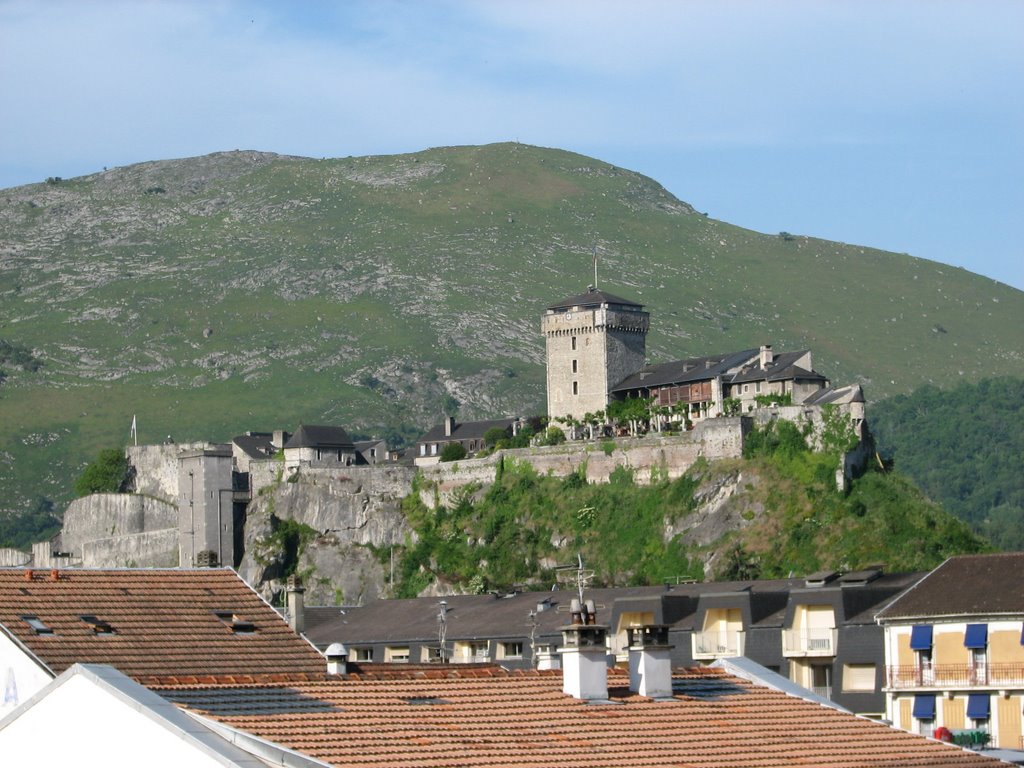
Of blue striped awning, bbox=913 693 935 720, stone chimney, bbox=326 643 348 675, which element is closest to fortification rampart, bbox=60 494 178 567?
blue striped awning, bbox=913 693 935 720

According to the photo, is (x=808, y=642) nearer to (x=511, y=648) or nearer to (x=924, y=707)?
(x=924, y=707)

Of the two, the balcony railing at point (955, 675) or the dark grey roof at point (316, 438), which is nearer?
the balcony railing at point (955, 675)

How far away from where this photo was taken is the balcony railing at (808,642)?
56969 mm

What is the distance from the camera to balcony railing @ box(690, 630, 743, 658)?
195ft

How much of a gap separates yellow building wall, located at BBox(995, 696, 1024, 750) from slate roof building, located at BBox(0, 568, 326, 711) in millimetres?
19323

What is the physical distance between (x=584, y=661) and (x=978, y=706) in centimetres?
2839

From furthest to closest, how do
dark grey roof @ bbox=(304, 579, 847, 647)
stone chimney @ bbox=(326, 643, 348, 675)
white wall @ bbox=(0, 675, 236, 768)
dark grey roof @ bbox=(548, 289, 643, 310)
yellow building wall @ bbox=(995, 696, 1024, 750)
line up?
dark grey roof @ bbox=(548, 289, 643, 310), dark grey roof @ bbox=(304, 579, 847, 647), yellow building wall @ bbox=(995, 696, 1024, 750), stone chimney @ bbox=(326, 643, 348, 675), white wall @ bbox=(0, 675, 236, 768)

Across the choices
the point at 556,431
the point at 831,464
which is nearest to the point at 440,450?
the point at 556,431

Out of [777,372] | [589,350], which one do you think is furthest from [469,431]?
[777,372]

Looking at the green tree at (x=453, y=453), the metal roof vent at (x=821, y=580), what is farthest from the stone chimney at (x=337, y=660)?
the green tree at (x=453, y=453)

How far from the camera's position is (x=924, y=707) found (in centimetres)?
5244

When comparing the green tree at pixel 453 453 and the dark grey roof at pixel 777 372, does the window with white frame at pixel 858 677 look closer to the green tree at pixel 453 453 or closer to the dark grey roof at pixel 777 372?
the dark grey roof at pixel 777 372

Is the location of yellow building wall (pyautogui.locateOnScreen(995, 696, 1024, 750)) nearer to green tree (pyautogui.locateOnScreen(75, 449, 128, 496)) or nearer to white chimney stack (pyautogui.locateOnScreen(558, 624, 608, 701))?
white chimney stack (pyautogui.locateOnScreen(558, 624, 608, 701))

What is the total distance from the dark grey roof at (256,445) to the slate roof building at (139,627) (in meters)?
81.1
